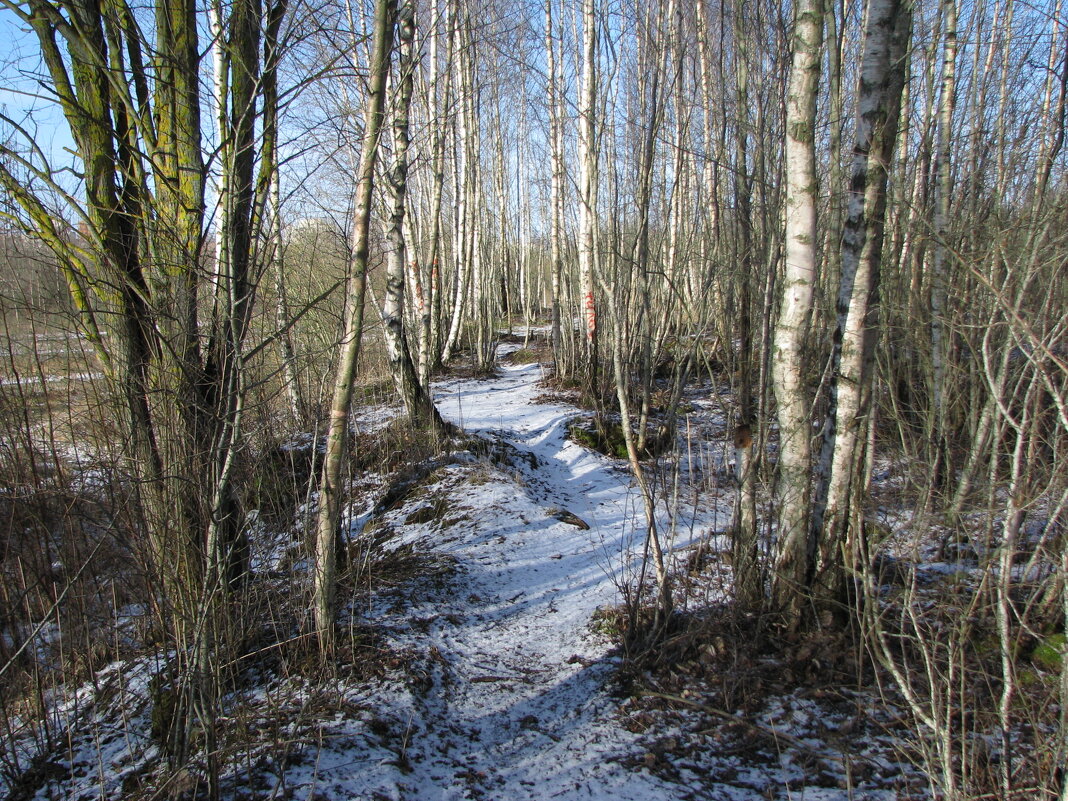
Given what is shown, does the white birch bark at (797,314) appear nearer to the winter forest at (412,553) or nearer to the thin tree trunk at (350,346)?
the winter forest at (412,553)

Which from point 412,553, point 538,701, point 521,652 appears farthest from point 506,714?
point 412,553

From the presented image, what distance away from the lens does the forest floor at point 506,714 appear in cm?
230

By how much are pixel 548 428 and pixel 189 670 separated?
6.26m

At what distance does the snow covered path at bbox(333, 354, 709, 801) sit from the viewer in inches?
96.5

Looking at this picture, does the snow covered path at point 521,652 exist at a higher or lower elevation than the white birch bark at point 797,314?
lower

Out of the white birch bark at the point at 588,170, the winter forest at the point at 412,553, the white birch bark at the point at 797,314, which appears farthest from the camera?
the white birch bark at the point at 588,170

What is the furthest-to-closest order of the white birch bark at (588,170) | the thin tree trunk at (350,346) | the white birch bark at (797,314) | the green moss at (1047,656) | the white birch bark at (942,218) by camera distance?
1. the white birch bark at (588,170)
2. the white birch bark at (942,218)
3. the white birch bark at (797,314)
4. the green moss at (1047,656)
5. the thin tree trunk at (350,346)

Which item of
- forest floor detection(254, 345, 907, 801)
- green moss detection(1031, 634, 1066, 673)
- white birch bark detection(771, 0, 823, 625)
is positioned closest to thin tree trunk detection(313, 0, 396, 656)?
forest floor detection(254, 345, 907, 801)

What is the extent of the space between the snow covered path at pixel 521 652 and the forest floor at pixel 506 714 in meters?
0.01

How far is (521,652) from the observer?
11.4ft

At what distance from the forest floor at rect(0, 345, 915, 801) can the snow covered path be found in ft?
0.04

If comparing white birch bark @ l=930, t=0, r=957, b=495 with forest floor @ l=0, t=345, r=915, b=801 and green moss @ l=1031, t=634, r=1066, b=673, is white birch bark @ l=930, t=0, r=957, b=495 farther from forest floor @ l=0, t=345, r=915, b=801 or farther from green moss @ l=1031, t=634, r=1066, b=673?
forest floor @ l=0, t=345, r=915, b=801

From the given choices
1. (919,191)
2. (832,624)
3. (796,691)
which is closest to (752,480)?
(832,624)

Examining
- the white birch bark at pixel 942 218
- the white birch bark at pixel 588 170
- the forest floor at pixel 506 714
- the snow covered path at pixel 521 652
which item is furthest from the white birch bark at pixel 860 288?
the white birch bark at pixel 588 170
